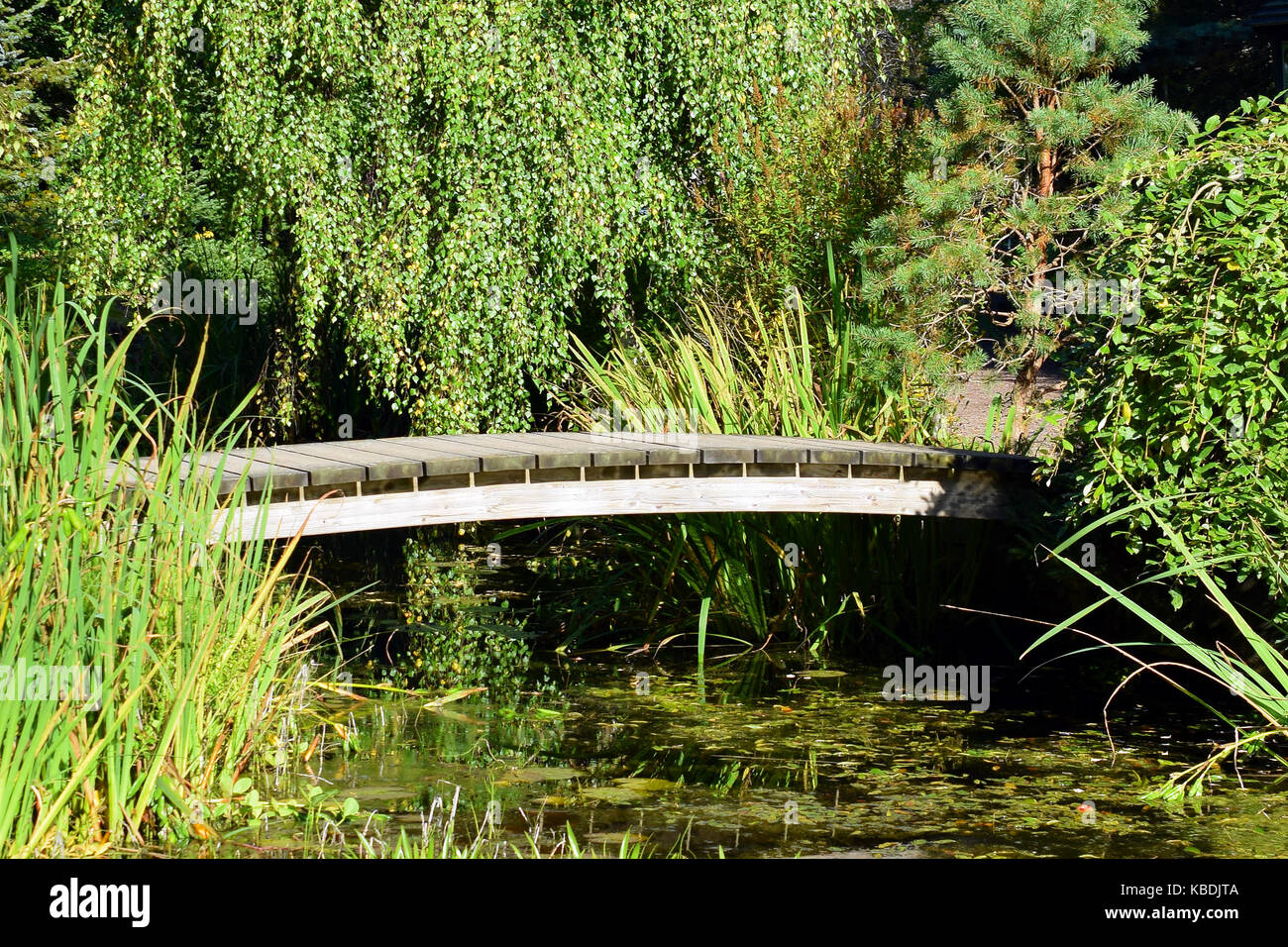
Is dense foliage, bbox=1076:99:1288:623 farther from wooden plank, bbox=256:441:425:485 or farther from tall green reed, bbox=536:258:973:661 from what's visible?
wooden plank, bbox=256:441:425:485

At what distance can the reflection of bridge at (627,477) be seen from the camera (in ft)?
20.8

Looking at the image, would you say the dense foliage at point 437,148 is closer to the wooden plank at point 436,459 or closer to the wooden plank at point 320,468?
the wooden plank at point 436,459

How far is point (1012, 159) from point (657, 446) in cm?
295

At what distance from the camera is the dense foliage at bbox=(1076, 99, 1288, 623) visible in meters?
5.39

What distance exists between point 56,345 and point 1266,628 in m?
4.44

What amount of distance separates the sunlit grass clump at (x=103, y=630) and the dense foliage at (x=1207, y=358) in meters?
3.24

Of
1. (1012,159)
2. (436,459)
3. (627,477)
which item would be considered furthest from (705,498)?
(1012,159)

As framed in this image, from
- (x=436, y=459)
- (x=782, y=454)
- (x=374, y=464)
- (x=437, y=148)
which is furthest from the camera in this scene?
(x=437, y=148)

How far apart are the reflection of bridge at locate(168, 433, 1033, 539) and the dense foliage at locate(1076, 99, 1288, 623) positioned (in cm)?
120

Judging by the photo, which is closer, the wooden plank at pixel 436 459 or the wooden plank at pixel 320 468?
the wooden plank at pixel 320 468

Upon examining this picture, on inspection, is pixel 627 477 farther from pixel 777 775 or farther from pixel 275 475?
pixel 777 775

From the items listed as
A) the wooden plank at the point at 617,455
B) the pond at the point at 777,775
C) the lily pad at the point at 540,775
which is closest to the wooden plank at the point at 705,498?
the wooden plank at the point at 617,455

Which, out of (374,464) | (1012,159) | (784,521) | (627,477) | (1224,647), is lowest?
(1224,647)

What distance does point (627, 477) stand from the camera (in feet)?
22.4
